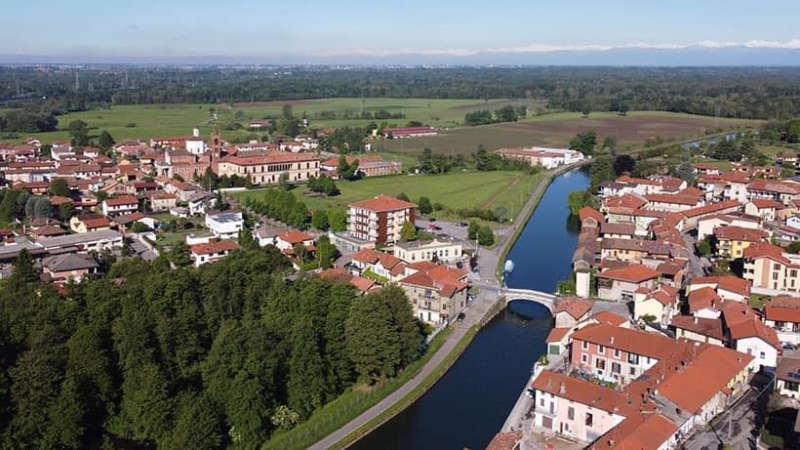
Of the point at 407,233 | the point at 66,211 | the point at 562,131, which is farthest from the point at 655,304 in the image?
the point at 562,131

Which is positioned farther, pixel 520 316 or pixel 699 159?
pixel 699 159

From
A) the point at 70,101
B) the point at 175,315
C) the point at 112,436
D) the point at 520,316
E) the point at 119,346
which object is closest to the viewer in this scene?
the point at 112,436

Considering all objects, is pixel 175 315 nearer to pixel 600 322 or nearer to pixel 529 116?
pixel 600 322

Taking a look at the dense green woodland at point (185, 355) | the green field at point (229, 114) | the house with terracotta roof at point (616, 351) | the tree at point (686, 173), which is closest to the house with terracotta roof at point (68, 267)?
the dense green woodland at point (185, 355)

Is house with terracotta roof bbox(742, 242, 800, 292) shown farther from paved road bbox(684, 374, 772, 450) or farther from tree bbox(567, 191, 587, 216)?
tree bbox(567, 191, 587, 216)

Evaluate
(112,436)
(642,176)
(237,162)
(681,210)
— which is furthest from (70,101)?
(112,436)

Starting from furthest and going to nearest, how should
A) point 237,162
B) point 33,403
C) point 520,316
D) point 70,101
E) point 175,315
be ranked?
point 70,101 < point 237,162 < point 520,316 < point 175,315 < point 33,403
